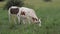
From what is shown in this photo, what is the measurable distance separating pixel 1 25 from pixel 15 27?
1.10 m

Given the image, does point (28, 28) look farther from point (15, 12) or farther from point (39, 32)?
point (15, 12)

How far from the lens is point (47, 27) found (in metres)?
11.8

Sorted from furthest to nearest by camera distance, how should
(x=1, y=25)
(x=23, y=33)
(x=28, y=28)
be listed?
(x=1, y=25) < (x=28, y=28) < (x=23, y=33)

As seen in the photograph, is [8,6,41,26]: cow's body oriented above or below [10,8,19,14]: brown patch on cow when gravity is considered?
below

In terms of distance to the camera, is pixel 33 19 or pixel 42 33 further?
pixel 33 19

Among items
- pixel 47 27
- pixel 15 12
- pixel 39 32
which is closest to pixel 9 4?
pixel 15 12

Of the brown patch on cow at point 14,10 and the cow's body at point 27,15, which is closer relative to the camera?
the cow's body at point 27,15

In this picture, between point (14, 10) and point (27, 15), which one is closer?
point (27, 15)

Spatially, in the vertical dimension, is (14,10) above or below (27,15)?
above

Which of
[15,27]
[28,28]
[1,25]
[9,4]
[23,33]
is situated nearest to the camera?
[23,33]

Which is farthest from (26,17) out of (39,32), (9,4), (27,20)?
(9,4)

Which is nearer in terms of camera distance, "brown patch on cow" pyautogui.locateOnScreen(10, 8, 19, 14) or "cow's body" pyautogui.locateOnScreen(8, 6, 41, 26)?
"cow's body" pyautogui.locateOnScreen(8, 6, 41, 26)

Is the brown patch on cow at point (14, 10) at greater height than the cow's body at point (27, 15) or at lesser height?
greater

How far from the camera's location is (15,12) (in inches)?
527
